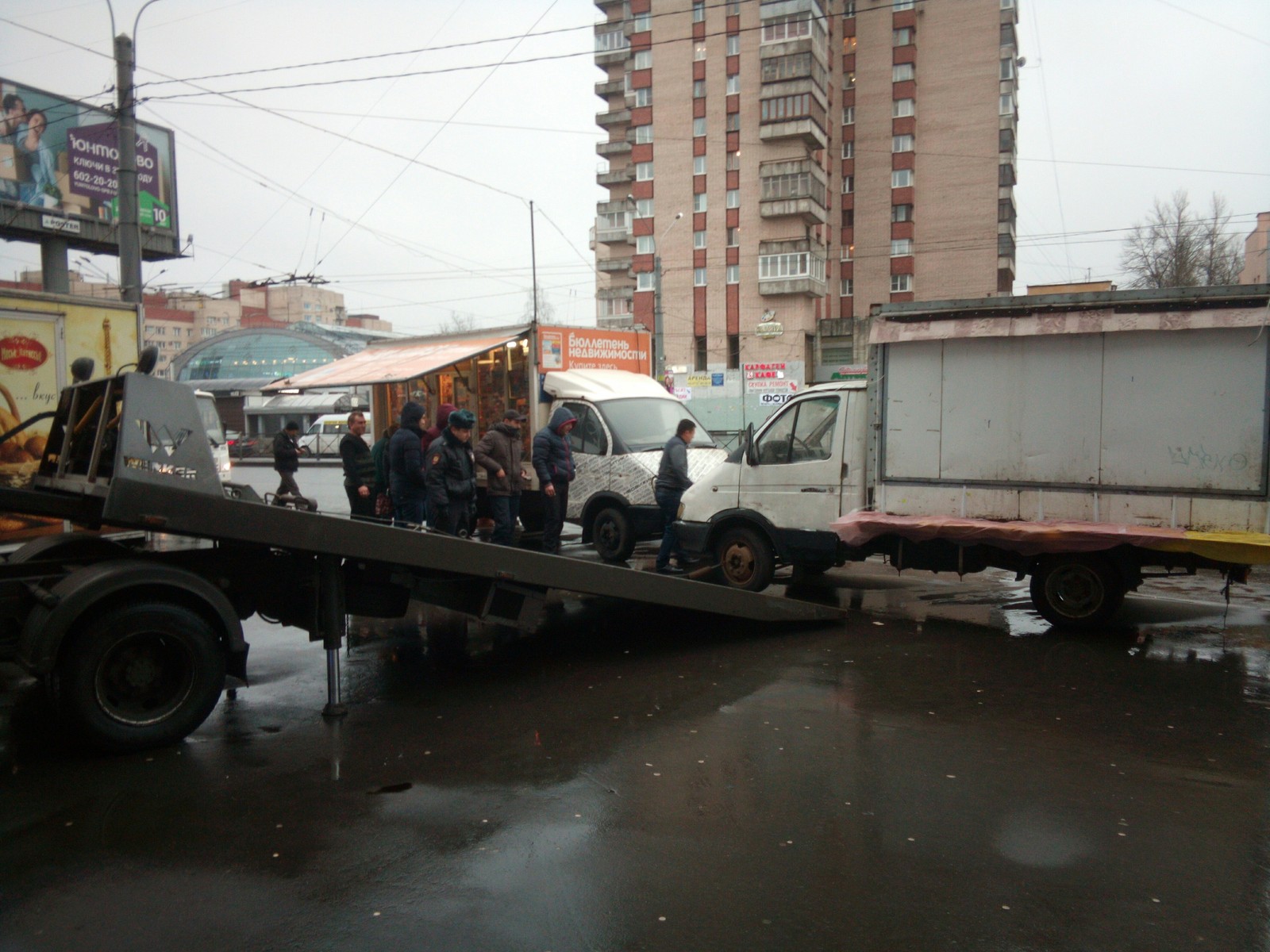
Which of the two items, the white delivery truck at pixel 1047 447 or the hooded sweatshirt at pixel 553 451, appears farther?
the hooded sweatshirt at pixel 553 451

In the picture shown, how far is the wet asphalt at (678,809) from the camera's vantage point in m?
3.37

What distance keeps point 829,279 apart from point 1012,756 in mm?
55482

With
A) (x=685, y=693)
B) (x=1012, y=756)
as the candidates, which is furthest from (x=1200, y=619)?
(x=685, y=693)

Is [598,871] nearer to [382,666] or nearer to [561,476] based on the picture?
[382,666]

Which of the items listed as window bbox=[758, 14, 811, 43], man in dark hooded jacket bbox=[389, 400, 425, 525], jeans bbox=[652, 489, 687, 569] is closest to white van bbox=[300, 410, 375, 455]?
window bbox=[758, 14, 811, 43]

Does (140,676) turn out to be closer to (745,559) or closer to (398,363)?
(745,559)

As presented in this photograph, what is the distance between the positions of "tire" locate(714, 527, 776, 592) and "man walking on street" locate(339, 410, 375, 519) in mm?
4630

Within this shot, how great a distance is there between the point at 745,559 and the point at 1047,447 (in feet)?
10.1

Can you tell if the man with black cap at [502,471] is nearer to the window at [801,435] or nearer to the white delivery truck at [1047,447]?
the window at [801,435]

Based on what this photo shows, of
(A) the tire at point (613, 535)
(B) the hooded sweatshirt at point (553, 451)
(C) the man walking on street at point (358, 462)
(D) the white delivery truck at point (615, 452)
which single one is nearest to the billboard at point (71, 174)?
(C) the man walking on street at point (358, 462)

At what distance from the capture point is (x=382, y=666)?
7102 mm

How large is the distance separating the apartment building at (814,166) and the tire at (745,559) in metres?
42.6

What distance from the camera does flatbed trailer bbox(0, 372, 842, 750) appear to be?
4.91 m

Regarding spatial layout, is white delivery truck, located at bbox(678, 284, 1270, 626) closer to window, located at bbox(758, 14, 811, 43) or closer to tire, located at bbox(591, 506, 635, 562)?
tire, located at bbox(591, 506, 635, 562)
